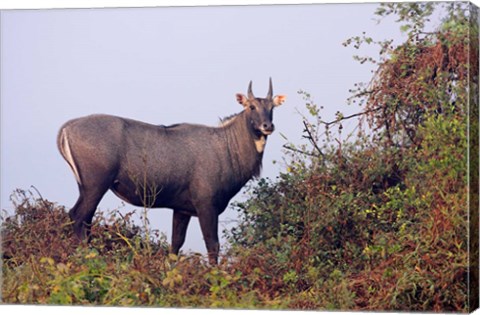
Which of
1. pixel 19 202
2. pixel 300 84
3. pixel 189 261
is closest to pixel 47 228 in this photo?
pixel 19 202

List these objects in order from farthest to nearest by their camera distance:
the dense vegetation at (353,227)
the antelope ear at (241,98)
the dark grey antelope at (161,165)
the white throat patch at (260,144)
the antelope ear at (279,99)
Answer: the white throat patch at (260,144)
the dark grey antelope at (161,165)
the antelope ear at (241,98)
the antelope ear at (279,99)
the dense vegetation at (353,227)

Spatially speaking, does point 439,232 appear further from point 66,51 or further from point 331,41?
point 66,51

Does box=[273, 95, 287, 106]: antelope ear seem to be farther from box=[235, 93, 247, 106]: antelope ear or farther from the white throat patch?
the white throat patch

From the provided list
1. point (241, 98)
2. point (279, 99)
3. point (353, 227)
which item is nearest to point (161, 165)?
point (241, 98)

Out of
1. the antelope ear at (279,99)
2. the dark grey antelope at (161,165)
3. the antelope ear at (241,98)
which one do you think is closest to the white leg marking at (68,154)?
the dark grey antelope at (161,165)

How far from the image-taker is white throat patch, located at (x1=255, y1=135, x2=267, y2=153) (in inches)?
690

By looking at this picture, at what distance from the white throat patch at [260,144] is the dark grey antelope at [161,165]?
11mm

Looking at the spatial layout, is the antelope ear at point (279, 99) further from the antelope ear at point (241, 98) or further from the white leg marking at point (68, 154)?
the white leg marking at point (68, 154)

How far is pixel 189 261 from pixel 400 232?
226 cm

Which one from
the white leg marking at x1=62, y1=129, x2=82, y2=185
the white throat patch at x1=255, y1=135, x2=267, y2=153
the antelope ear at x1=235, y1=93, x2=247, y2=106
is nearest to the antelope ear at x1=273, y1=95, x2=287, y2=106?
the antelope ear at x1=235, y1=93, x2=247, y2=106

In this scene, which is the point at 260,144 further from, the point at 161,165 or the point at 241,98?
the point at 161,165

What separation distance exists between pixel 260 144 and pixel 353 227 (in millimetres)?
1570

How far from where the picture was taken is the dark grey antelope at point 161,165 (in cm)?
1739

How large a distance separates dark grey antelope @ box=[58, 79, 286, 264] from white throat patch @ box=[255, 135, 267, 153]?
0.4 inches
